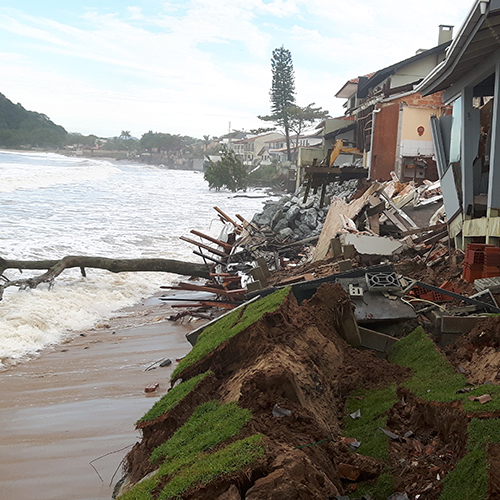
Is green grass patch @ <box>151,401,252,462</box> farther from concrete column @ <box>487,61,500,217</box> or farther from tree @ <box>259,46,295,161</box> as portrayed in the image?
tree @ <box>259,46,295,161</box>

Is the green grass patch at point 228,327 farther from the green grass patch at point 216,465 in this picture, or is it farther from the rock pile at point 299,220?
the rock pile at point 299,220

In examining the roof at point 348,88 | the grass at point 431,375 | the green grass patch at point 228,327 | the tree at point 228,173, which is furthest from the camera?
the tree at point 228,173

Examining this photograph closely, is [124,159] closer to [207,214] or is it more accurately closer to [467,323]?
[207,214]

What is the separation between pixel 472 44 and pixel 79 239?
19442 millimetres

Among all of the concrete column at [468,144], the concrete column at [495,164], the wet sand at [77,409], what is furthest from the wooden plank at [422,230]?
the wet sand at [77,409]

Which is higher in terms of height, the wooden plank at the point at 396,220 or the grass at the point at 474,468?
the wooden plank at the point at 396,220

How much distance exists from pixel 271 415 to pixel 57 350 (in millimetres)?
6823

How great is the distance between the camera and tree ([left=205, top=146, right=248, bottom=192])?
2370 inches

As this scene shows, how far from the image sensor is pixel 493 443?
3189 millimetres

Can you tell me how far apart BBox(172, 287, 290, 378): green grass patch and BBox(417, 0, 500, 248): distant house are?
4.31 meters

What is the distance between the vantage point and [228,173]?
60.7m

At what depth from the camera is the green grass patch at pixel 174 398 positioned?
450 centimetres

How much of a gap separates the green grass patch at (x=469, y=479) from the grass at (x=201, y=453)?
117cm

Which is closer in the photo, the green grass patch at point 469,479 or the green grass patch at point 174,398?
the green grass patch at point 469,479
